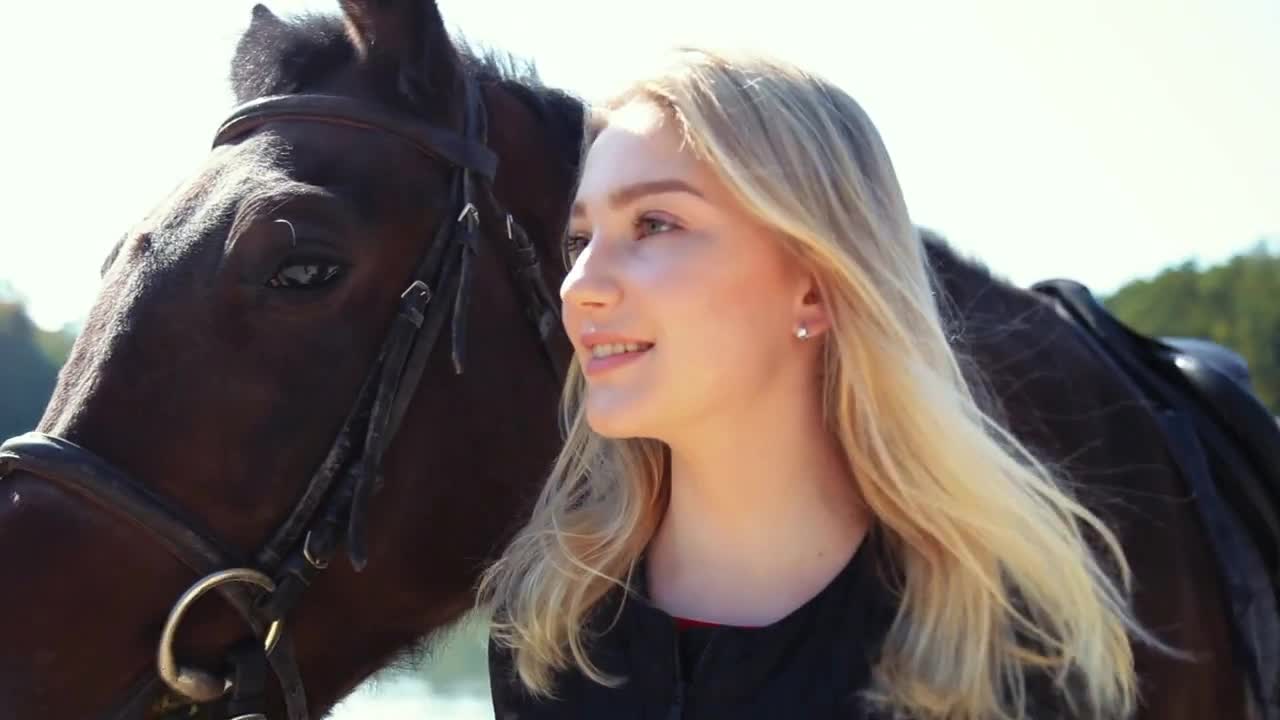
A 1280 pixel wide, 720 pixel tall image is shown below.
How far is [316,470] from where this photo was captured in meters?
2.33

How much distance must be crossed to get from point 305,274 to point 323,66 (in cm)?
63

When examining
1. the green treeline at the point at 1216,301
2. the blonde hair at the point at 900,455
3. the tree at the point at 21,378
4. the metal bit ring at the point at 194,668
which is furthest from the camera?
the green treeline at the point at 1216,301

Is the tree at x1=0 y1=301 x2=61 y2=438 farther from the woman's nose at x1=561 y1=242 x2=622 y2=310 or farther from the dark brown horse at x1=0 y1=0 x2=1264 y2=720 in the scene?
the woman's nose at x1=561 y1=242 x2=622 y2=310

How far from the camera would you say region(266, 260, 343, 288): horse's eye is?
2.31 m

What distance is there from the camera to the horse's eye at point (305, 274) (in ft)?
7.58

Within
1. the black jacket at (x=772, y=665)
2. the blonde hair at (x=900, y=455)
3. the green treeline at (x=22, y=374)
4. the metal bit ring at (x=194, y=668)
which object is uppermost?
the blonde hair at (x=900, y=455)

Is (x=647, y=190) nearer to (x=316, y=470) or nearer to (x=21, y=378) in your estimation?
(x=316, y=470)

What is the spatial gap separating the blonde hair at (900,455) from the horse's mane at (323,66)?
32.4 inches

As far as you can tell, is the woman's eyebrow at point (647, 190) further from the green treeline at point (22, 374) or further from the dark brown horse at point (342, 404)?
the green treeline at point (22, 374)

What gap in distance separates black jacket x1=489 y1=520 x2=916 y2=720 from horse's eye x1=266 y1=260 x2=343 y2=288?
85 cm

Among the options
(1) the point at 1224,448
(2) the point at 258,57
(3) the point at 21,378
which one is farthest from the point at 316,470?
(3) the point at 21,378

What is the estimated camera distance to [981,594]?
6.21 ft

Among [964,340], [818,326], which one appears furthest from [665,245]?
[964,340]

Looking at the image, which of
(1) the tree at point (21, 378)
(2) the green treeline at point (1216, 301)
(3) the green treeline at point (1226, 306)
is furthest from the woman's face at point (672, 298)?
(2) the green treeline at point (1216, 301)
